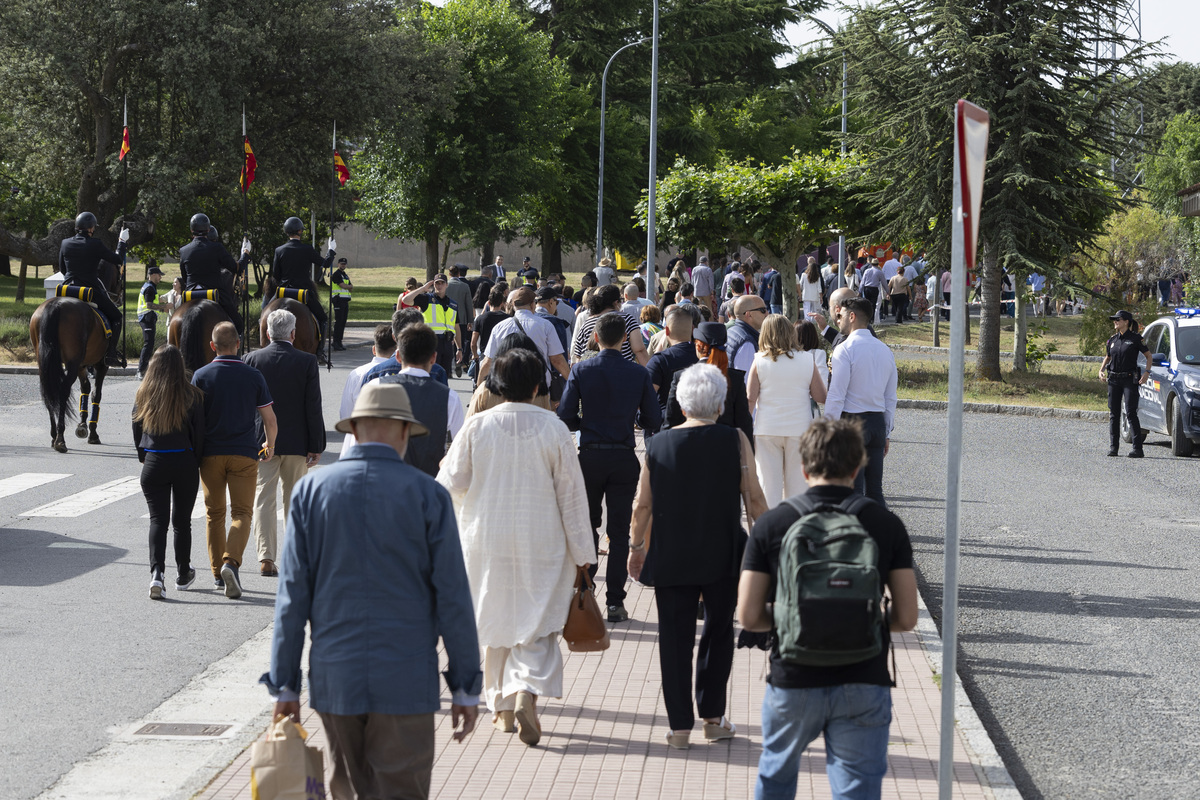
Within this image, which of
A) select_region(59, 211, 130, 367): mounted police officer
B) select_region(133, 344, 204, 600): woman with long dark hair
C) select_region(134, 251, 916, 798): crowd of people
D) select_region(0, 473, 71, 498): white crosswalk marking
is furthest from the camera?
select_region(59, 211, 130, 367): mounted police officer

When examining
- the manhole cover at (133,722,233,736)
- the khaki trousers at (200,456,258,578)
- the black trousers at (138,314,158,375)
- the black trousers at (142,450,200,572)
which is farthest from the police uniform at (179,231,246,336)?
the manhole cover at (133,722,233,736)

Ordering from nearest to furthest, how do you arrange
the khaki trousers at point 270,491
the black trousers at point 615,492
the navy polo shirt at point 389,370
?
the navy polo shirt at point 389,370 → the black trousers at point 615,492 → the khaki trousers at point 270,491

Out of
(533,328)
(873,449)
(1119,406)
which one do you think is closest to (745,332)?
(873,449)

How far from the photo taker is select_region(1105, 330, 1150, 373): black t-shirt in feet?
56.8

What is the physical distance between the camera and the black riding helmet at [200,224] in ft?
47.7

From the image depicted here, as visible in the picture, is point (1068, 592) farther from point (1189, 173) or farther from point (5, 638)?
point (1189, 173)

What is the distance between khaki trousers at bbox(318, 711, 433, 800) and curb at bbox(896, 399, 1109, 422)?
18.8 metres

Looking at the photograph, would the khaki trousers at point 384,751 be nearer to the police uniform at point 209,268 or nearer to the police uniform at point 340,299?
the police uniform at point 209,268

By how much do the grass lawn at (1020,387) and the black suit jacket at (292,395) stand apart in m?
15.4

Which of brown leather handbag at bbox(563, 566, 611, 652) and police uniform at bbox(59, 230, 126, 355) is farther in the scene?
police uniform at bbox(59, 230, 126, 355)

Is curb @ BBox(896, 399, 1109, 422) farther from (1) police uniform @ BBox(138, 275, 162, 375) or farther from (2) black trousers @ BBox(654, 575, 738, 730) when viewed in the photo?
(2) black trousers @ BBox(654, 575, 738, 730)

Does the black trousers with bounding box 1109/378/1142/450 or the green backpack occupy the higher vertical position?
the green backpack

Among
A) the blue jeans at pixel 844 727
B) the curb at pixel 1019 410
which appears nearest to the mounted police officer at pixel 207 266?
the curb at pixel 1019 410

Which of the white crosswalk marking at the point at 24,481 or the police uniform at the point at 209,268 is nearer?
the white crosswalk marking at the point at 24,481
